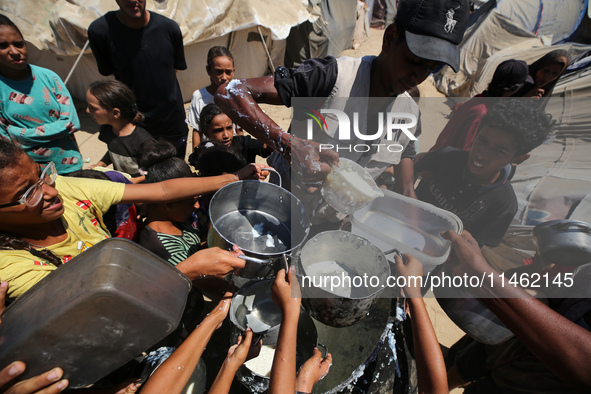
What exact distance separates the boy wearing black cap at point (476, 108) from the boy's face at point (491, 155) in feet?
1.60

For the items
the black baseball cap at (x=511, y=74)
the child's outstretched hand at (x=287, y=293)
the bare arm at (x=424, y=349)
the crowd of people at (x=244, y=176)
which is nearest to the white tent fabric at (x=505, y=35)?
the black baseball cap at (x=511, y=74)

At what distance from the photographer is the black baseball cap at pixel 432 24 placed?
148 cm

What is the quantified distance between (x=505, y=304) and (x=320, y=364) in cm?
86

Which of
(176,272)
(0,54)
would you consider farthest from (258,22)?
(176,272)

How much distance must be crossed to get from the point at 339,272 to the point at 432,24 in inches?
55.4

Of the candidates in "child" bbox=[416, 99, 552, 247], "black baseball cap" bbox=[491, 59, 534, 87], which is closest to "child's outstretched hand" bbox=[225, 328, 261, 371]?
"child" bbox=[416, 99, 552, 247]

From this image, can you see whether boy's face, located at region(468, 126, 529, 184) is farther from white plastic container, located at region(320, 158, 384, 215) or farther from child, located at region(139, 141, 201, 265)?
child, located at region(139, 141, 201, 265)

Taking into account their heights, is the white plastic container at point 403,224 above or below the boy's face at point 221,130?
below

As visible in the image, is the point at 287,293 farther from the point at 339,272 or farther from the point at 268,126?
the point at 268,126

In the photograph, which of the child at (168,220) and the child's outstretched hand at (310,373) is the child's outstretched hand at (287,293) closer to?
the child's outstretched hand at (310,373)

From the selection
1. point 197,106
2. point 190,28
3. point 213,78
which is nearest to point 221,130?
point 197,106

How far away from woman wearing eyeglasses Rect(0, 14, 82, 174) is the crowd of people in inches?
0.4

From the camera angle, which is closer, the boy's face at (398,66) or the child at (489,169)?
the boy's face at (398,66)

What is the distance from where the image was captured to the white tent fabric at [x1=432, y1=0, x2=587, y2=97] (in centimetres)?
714
